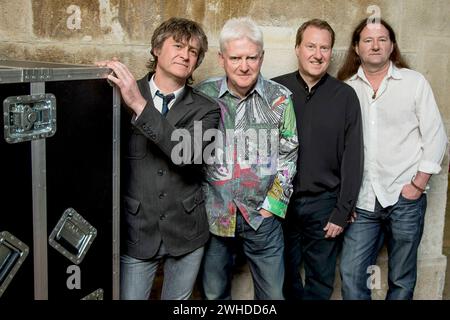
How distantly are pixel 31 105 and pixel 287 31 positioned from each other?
184 centimetres

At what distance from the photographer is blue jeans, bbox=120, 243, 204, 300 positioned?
2.51 metres

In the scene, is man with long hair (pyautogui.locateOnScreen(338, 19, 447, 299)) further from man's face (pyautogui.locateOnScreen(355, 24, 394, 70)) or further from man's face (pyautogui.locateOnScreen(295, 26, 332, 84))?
man's face (pyautogui.locateOnScreen(295, 26, 332, 84))

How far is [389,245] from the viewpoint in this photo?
3.19 metres

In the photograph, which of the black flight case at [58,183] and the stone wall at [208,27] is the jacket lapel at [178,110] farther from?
the stone wall at [208,27]

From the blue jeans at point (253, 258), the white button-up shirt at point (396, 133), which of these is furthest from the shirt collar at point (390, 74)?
the blue jeans at point (253, 258)

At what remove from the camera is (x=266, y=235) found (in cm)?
271

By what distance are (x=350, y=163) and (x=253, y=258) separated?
0.73m

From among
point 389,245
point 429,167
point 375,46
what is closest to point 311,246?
point 389,245

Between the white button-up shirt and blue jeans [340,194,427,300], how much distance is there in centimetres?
9

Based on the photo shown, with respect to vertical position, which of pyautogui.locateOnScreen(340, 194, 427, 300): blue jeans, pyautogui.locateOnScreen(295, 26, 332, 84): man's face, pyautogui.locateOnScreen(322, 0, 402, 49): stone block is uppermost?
pyautogui.locateOnScreen(322, 0, 402, 49): stone block

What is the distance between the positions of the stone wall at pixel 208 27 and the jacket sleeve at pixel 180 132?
84cm

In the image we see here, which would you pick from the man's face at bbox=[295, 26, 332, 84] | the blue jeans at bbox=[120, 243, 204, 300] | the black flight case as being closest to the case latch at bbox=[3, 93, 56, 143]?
the black flight case

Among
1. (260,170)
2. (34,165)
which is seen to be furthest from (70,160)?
(260,170)

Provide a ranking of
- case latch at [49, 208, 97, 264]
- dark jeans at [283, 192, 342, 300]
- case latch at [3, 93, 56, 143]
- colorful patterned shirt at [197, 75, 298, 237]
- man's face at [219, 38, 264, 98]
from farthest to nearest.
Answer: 1. dark jeans at [283, 192, 342, 300]
2. colorful patterned shirt at [197, 75, 298, 237]
3. man's face at [219, 38, 264, 98]
4. case latch at [49, 208, 97, 264]
5. case latch at [3, 93, 56, 143]
